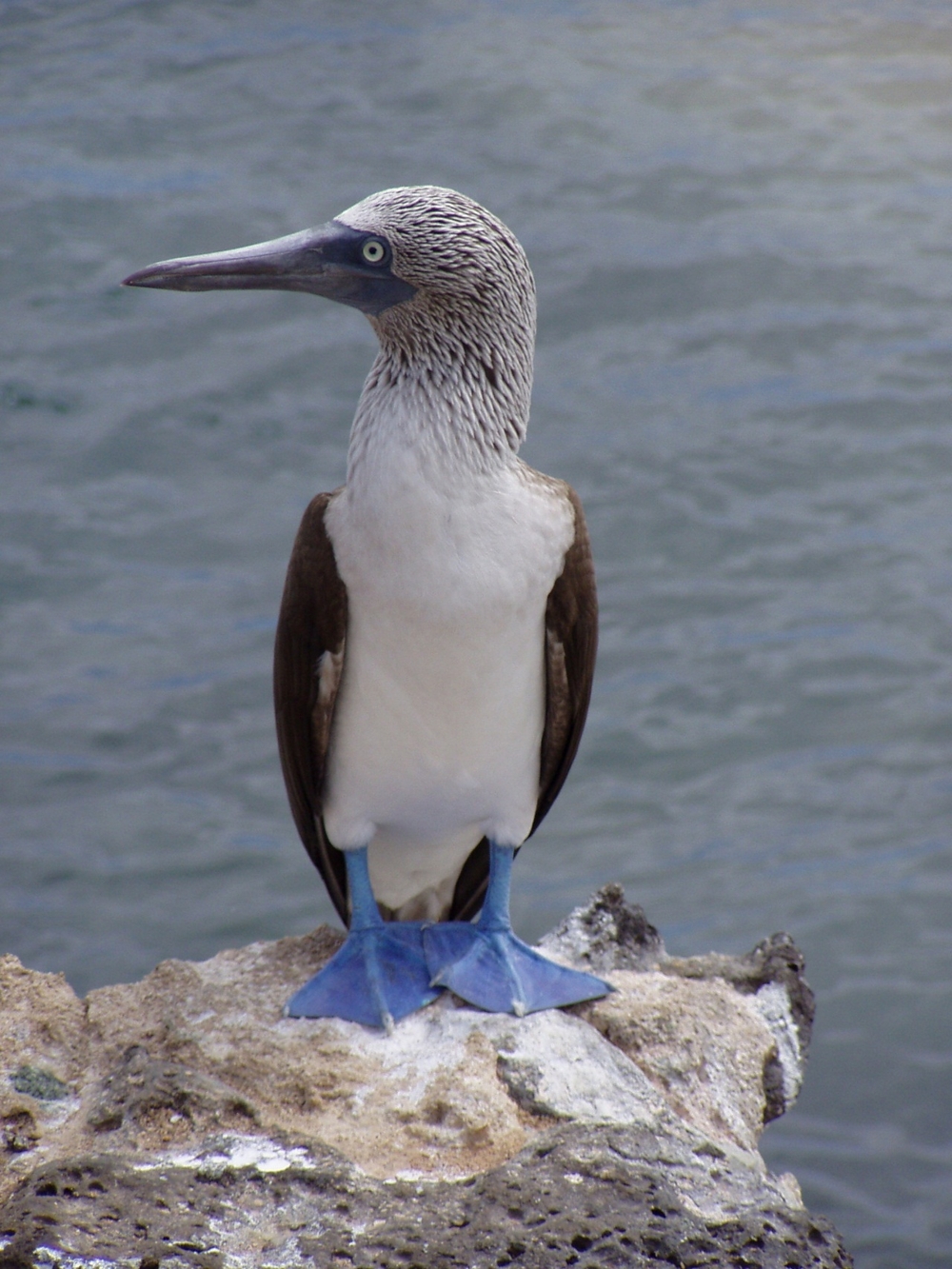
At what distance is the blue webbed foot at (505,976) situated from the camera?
11.7 ft

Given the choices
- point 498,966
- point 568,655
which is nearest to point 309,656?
point 568,655

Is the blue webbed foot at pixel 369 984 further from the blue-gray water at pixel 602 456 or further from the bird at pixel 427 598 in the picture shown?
the blue-gray water at pixel 602 456

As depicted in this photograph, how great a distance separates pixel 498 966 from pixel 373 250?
1777 mm

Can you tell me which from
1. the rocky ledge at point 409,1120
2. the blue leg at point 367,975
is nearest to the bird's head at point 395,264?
the blue leg at point 367,975

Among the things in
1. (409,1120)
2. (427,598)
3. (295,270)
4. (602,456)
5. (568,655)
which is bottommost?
(409,1120)

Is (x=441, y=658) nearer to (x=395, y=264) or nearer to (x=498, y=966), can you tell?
(x=498, y=966)

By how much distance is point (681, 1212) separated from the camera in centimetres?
262

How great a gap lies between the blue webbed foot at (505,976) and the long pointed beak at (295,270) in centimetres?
166

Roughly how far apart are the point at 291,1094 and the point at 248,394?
6778mm

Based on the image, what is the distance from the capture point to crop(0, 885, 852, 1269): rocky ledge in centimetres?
253

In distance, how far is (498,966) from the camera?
368 cm

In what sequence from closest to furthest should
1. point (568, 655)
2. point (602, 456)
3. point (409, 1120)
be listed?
point (409, 1120)
point (568, 655)
point (602, 456)

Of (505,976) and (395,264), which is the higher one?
(395,264)

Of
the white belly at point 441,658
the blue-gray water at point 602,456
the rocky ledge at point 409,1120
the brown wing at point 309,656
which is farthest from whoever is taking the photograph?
the blue-gray water at point 602,456
